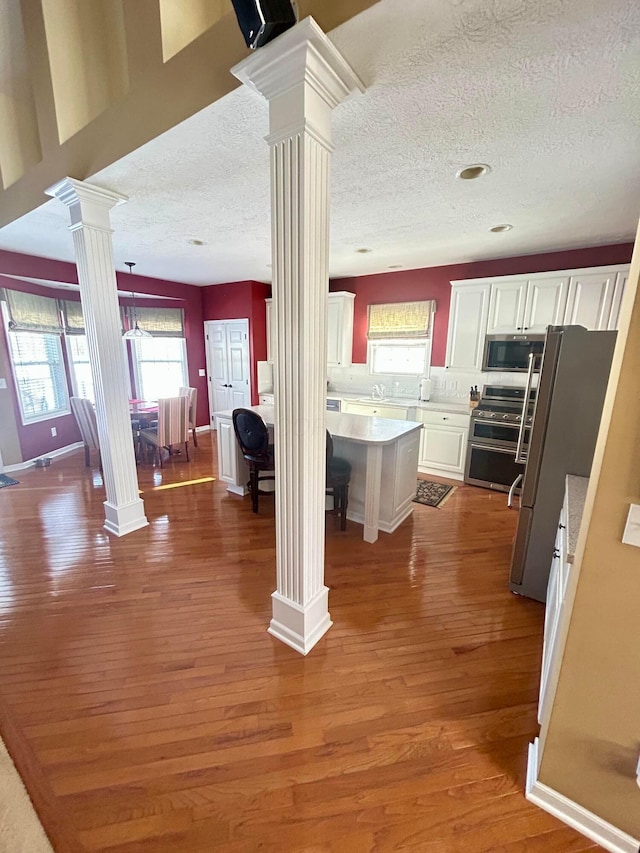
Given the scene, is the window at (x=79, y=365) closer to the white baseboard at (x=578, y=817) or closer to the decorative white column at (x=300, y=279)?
the decorative white column at (x=300, y=279)

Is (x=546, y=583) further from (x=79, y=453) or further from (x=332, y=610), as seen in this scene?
(x=79, y=453)

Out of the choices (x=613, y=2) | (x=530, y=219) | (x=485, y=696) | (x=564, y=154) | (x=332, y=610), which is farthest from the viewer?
(x=530, y=219)

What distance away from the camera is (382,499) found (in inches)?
119

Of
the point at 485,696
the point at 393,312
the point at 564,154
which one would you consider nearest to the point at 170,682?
the point at 485,696

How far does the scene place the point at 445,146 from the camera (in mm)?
1849

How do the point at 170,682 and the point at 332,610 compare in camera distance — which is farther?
the point at 332,610

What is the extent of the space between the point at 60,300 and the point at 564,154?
19.8 ft

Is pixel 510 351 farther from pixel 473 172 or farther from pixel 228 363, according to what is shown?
pixel 228 363

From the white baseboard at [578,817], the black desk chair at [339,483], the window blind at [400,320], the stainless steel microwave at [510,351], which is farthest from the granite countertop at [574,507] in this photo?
the window blind at [400,320]

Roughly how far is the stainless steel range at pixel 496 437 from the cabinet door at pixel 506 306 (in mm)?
669

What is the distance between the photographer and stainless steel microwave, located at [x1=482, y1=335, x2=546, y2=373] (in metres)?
3.68

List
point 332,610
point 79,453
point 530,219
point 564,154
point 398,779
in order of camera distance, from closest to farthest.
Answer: point 398,779 < point 564,154 < point 332,610 < point 530,219 < point 79,453

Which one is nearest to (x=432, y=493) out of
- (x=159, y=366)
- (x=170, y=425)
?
(x=170, y=425)

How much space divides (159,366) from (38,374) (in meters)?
1.74
